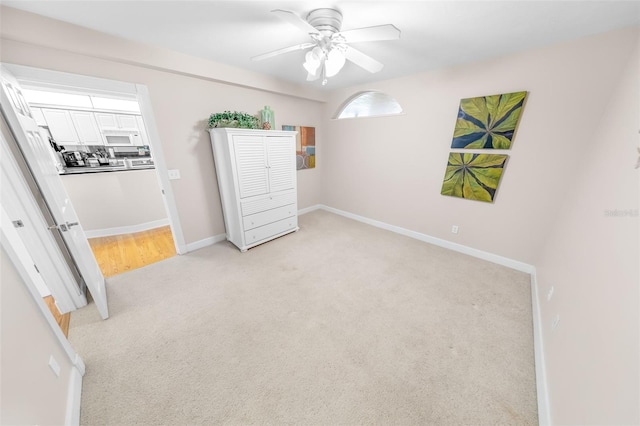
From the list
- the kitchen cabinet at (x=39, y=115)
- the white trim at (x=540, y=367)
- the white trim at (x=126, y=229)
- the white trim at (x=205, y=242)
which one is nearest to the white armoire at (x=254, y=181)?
the white trim at (x=205, y=242)

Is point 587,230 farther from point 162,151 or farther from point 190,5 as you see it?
point 162,151

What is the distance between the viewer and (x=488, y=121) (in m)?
2.38

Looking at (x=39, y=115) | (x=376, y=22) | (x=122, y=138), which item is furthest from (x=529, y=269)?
(x=39, y=115)

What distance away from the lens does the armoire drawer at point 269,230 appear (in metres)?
2.93

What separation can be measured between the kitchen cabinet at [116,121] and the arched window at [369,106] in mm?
4048

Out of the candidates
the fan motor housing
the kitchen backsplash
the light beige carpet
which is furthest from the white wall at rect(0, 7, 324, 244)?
the kitchen backsplash

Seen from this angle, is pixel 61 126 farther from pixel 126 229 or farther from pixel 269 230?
pixel 269 230

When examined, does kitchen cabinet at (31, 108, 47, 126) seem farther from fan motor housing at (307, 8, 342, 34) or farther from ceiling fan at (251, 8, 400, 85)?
fan motor housing at (307, 8, 342, 34)

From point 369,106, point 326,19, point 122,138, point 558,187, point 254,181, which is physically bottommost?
point 254,181

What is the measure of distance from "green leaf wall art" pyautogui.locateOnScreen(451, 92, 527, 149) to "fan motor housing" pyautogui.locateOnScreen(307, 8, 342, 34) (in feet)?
6.11

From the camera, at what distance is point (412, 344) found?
1.63 metres

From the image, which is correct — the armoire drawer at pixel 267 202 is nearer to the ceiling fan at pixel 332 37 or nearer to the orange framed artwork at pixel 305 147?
the orange framed artwork at pixel 305 147

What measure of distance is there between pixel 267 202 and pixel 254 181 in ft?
1.21

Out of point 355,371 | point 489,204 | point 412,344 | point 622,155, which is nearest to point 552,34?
point 622,155
